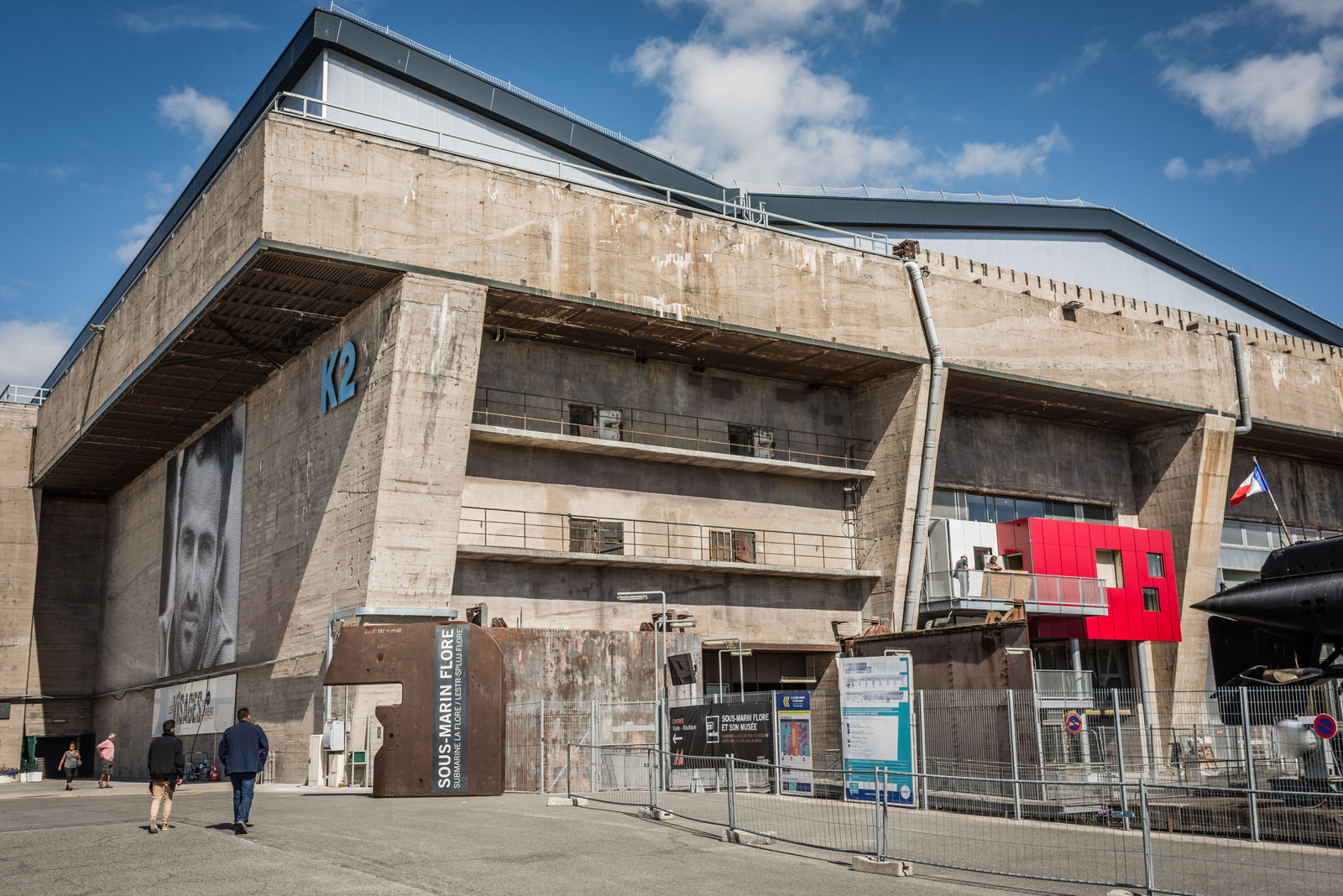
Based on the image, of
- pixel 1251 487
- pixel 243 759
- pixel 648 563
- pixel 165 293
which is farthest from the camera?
pixel 1251 487

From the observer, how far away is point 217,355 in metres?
33.2

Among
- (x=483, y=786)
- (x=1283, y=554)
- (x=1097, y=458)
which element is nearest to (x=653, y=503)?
(x=483, y=786)

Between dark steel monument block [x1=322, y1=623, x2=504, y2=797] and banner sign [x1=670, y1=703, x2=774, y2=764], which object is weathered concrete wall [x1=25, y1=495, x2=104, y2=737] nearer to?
dark steel monument block [x1=322, y1=623, x2=504, y2=797]

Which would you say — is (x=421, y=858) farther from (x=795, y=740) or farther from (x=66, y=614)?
(x=66, y=614)

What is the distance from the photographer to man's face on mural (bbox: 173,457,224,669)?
122ft

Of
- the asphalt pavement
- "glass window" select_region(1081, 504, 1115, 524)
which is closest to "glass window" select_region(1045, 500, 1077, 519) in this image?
"glass window" select_region(1081, 504, 1115, 524)

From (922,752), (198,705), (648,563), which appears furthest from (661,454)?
(198,705)

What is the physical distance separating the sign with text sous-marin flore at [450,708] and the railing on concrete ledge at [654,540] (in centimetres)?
671

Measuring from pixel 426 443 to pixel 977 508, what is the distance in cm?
2143

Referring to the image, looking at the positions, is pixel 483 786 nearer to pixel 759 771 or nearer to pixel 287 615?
pixel 759 771

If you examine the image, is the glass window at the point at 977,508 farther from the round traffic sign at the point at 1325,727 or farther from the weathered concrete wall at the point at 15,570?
the weathered concrete wall at the point at 15,570

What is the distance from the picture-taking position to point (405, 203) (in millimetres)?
27672

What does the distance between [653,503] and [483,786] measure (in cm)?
1326

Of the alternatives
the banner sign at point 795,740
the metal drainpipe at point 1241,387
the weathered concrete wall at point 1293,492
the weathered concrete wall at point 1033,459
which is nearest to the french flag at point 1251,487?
the metal drainpipe at point 1241,387
